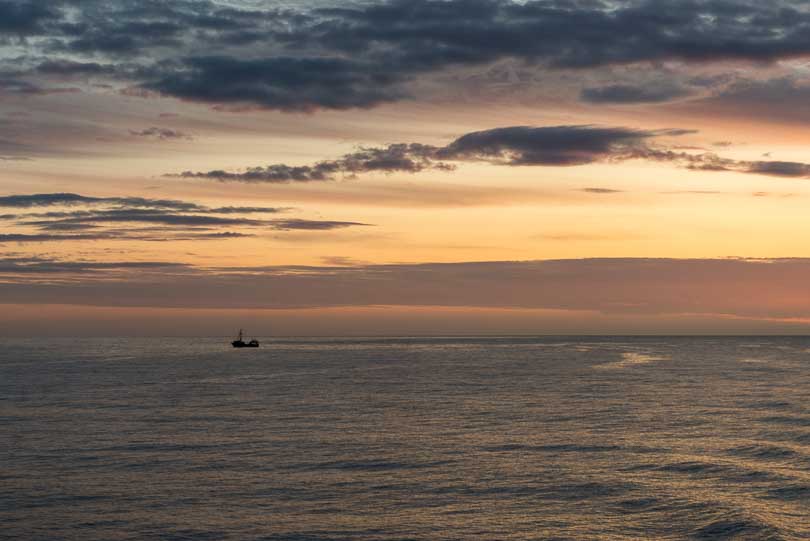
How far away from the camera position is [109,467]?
170 feet

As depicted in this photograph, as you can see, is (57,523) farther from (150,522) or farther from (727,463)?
(727,463)

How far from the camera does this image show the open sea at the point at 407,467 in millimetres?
38781

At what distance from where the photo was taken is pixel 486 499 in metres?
43.3

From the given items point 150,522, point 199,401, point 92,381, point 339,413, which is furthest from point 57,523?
point 92,381

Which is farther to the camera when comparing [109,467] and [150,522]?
[109,467]

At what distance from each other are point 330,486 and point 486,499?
27.8 ft

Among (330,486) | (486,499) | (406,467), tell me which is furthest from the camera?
(406,467)

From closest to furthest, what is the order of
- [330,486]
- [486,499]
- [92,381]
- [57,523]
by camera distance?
[57,523] → [486,499] → [330,486] → [92,381]

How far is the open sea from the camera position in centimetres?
3878

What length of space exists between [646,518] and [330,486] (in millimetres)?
16243

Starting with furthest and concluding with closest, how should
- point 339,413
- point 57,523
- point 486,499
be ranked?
point 339,413 → point 486,499 → point 57,523

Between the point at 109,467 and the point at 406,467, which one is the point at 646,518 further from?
the point at 109,467

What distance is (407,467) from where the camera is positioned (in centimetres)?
5144

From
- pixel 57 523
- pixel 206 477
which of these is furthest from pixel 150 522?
pixel 206 477
